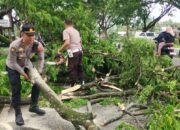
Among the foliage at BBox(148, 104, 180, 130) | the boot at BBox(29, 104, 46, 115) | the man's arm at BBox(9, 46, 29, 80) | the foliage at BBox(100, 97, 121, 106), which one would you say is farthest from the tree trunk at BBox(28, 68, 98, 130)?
the foliage at BBox(100, 97, 121, 106)

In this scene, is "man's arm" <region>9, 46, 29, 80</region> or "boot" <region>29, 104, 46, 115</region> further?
"boot" <region>29, 104, 46, 115</region>

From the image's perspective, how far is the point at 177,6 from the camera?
1259 inches

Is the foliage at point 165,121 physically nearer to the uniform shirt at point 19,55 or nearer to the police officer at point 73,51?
the uniform shirt at point 19,55

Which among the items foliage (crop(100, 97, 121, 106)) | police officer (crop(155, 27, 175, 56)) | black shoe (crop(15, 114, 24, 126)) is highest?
police officer (crop(155, 27, 175, 56))

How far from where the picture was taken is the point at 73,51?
800 centimetres

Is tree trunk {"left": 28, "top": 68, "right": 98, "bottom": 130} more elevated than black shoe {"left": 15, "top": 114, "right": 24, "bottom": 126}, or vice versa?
tree trunk {"left": 28, "top": 68, "right": 98, "bottom": 130}

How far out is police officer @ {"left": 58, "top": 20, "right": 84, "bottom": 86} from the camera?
7.96 m

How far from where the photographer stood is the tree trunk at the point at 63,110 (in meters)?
5.20

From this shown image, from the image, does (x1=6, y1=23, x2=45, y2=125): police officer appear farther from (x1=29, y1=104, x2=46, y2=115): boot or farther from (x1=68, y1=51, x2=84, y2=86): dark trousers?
(x1=68, y1=51, x2=84, y2=86): dark trousers

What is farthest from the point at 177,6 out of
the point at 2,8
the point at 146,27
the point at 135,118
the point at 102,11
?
the point at 135,118

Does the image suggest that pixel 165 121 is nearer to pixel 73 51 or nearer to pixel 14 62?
pixel 14 62

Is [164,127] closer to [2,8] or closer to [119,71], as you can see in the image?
[119,71]

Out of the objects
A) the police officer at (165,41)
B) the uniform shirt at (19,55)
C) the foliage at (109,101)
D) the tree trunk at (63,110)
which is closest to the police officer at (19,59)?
the uniform shirt at (19,55)

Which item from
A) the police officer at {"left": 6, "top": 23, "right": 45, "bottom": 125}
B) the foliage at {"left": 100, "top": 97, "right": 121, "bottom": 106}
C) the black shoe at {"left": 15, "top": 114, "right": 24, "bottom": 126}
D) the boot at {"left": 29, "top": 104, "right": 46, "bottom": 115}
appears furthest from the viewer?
the foliage at {"left": 100, "top": 97, "right": 121, "bottom": 106}
